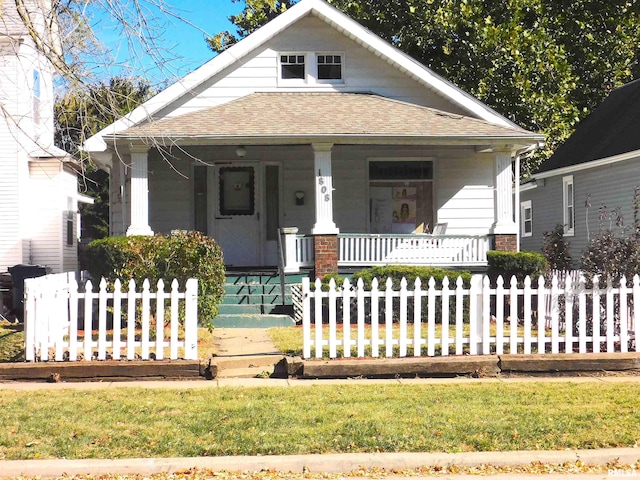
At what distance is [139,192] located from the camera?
53.0 ft

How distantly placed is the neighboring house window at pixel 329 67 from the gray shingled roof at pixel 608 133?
300 inches

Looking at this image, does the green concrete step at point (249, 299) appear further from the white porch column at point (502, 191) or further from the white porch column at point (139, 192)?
the white porch column at point (502, 191)

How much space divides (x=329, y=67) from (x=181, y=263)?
8.37 m

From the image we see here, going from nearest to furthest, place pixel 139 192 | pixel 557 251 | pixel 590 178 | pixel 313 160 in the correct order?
pixel 139 192 < pixel 313 160 < pixel 557 251 < pixel 590 178

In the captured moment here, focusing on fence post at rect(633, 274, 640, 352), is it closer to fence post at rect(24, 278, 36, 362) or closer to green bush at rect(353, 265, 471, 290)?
green bush at rect(353, 265, 471, 290)

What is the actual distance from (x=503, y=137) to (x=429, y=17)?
475 inches

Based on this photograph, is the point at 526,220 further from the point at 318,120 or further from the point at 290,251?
the point at 290,251

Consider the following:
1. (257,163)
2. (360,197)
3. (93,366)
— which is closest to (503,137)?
(360,197)

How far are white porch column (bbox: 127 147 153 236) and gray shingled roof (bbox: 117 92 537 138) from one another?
0.52m

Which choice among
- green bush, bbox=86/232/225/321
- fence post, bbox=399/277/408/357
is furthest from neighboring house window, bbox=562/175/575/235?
fence post, bbox=399/277/408/357

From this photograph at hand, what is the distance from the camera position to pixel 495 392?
8.41m

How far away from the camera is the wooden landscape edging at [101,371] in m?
9.27

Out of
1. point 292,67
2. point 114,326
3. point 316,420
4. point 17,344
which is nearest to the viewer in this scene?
point 316,420

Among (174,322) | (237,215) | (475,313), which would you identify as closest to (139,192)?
(237,215)
